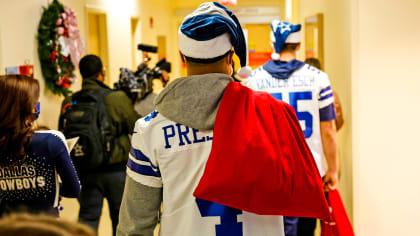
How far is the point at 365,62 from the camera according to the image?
3660 millimetres

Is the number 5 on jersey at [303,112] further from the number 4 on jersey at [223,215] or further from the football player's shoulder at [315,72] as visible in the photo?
the number 4 on jersey at [223,215]

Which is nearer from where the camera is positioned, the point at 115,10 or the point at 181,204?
the point at 181,204

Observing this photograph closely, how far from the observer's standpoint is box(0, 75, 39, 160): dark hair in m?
2.31

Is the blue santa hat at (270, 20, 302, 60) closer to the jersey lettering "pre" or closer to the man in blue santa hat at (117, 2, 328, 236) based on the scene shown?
the man in blue santa hat at (117, 2, 328, 236)

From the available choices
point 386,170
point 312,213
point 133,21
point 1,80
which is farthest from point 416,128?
point 133,21

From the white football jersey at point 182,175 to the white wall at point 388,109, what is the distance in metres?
2.26

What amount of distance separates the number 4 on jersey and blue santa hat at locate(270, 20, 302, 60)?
1.90m

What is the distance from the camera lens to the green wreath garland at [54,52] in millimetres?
4516

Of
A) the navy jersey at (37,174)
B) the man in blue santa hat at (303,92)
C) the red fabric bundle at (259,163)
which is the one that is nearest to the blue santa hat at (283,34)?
the man in blue santa hat at (303,92)

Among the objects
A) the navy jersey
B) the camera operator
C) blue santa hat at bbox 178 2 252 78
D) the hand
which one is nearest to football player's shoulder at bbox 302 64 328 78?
the hand

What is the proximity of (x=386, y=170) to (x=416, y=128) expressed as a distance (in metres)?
0.35

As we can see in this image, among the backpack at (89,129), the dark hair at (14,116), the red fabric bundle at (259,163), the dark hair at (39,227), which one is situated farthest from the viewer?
the backpack at (89,129)

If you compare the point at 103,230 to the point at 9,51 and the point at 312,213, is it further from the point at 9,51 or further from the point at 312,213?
the point at 312,213

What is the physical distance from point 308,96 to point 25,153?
168cm
